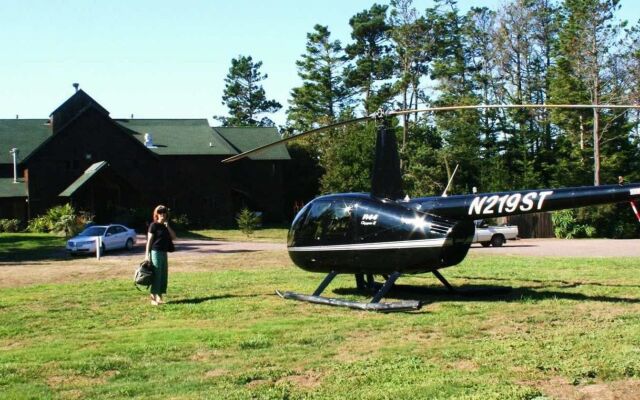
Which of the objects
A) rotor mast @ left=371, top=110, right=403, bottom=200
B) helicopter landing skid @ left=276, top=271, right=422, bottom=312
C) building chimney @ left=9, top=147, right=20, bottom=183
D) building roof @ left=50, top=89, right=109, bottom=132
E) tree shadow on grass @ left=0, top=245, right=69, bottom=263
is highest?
building roof @ left=50, top=89, right=109, bottom=132

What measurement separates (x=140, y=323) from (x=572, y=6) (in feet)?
165

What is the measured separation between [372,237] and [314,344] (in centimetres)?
400

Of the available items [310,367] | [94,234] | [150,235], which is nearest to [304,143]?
[94,234]

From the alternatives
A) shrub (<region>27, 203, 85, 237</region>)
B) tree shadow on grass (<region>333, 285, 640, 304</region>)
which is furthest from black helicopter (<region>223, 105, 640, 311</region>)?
shrub (<region>27, 203, 85, 237</region>)

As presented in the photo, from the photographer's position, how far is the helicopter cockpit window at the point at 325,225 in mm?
13156

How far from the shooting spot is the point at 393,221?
1255 cm

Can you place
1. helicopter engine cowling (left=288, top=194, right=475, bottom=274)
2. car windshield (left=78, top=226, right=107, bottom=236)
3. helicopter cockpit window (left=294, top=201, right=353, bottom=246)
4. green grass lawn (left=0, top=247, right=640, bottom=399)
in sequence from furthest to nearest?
car windshield (left=78, top=226, right=107, bottom=236) → helicopter cockpit window (left=294, top=201, right=353, bottom=246) → helicopter engine cowling (left=288, top=194, right=475, bottom=274) → green grass lawn (left=0, top=247, right=640, bottom=399)

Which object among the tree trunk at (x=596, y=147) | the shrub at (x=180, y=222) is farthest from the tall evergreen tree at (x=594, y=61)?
the shrub at (x=180, y=222)

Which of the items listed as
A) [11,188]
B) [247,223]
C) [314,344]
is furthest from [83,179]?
[314,344]

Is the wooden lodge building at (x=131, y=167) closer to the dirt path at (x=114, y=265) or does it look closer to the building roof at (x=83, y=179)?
the building roof at (x=83, y=179)

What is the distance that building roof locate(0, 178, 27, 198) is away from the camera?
48438mm

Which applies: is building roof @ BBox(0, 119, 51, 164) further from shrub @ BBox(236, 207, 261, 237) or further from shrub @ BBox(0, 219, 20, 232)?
shrub @ BBox(236, 207, 261, 237)

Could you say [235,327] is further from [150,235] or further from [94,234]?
[94,234]

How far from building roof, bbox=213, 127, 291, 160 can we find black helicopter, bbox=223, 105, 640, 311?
4411 cm
